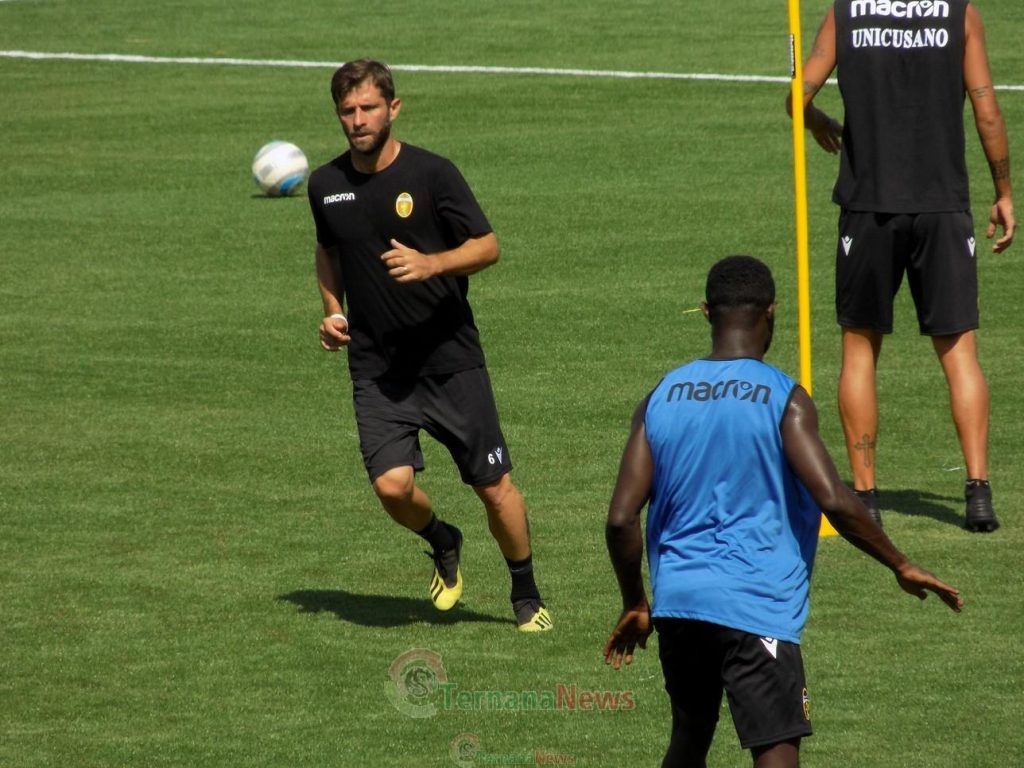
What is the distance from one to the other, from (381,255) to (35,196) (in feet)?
40.6

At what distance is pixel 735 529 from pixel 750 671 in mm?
414

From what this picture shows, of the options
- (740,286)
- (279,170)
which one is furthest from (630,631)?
(279,170)

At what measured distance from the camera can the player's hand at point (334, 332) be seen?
8.59 meters

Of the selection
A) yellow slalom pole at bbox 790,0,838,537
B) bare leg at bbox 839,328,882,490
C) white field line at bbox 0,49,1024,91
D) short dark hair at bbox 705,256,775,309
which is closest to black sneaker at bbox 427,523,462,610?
yellow slalom pole at bbox 790,0,838,537

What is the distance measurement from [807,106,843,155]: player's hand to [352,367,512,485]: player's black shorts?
248cm

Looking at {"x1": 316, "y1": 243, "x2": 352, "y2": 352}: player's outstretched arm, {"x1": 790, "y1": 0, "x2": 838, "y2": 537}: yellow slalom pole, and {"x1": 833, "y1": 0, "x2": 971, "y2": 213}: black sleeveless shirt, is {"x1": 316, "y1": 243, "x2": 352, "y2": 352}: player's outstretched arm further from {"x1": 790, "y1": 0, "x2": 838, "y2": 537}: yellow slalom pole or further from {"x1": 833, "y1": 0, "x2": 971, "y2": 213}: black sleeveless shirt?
{"x1": 833, "y1": 0, "x2": 971, "y2": 213}: black sleeveless shirt

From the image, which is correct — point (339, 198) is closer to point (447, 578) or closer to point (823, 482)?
point (447, 578)

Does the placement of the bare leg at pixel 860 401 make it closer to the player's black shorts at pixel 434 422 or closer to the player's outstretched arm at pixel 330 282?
the player's black shorts at pixel 434 422

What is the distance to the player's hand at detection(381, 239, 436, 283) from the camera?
325 inches

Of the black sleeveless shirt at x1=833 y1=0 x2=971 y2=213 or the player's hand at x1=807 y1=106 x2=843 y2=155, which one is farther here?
the player's hand at x1=807 y1=106 x2=843 y2=155

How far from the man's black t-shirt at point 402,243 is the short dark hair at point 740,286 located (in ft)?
8.51

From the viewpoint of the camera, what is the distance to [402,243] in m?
8.64

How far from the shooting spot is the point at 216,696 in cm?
812

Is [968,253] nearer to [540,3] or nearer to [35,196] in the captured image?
[35,196]
